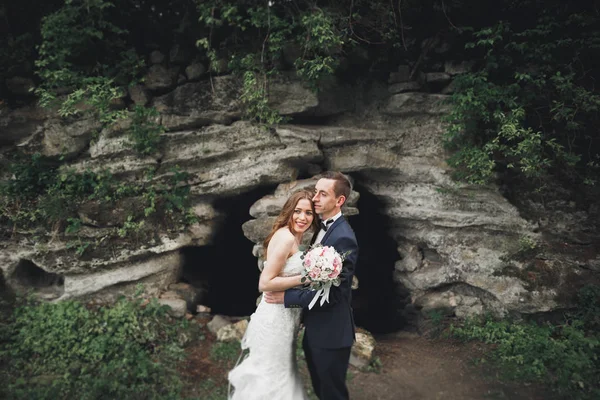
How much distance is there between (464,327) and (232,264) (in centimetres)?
526

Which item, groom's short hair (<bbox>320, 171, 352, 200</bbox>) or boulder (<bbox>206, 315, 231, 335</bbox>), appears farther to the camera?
boulder (<bbox>206, 315, 231, 335</bbox>)

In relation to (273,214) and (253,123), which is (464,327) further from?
(253,123)

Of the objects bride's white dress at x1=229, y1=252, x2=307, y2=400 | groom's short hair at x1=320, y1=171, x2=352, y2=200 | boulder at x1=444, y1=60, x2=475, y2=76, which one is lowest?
bride's white dress at x1=229, y1=252, x2=307, y2=400

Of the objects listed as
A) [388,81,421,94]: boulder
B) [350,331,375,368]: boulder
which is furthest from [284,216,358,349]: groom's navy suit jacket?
[388,81,421,94]: boulder

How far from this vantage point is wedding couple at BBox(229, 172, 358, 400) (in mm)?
3375

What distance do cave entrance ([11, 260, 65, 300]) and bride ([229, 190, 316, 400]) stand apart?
4.75 metres

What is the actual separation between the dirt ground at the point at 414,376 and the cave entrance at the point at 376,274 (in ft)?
4.43

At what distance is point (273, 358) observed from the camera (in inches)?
141

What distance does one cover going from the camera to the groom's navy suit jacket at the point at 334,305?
3.32 meters

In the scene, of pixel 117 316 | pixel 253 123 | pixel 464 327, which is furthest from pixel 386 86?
pixel 117 316

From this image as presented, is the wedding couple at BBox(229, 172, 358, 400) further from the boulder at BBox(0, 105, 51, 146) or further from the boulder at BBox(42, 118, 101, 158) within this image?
the boulder at BBox(0, 105, 51, 146)

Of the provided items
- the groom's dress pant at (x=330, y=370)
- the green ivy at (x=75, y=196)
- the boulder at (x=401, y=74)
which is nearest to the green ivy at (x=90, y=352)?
the green ivy at (x=75, y=196)

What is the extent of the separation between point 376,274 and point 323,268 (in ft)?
19.3

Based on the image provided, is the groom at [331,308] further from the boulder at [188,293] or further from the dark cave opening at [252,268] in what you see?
the boulder at [188,293]
